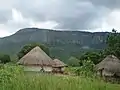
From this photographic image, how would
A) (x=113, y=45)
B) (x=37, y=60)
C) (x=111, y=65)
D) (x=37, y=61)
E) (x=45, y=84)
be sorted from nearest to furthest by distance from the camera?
(x=45, y=84) < (x=111, y=65) < (x=37, y=61) < (x=37, y=60) < (x=113, y=45)

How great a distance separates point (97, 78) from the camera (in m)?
5.75

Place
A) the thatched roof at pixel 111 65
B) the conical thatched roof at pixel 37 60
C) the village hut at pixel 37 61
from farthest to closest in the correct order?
the conical thatched roof at pixel 37 60 < the village hut at pixel 37 61 < the thatched roof at pixel 111 65

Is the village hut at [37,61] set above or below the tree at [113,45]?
below

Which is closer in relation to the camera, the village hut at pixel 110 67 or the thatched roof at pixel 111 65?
the village hut at pixel 110 67

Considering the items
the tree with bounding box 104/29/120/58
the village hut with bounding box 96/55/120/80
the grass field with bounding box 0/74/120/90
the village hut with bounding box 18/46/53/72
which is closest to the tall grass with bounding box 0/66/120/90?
the grass field with bounding box 0/74/120/90

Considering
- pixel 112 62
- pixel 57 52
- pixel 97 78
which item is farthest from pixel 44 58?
pixel 57 52

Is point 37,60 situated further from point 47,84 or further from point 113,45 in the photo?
point 47,84

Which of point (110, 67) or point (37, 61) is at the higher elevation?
point (37, 61)

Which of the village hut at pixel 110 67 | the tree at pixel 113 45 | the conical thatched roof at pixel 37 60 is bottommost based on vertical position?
the village hut at pixel 110 67

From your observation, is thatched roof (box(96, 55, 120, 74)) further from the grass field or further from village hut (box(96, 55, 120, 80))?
the grass field

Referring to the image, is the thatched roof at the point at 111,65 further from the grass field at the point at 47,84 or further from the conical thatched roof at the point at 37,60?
the grass field at the point at 47,84

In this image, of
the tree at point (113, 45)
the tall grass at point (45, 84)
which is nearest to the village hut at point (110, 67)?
the tree at point (113, 45)

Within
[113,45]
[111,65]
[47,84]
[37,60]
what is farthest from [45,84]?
[113,45]

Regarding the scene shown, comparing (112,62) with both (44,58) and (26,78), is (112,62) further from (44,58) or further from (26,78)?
(26,78)
